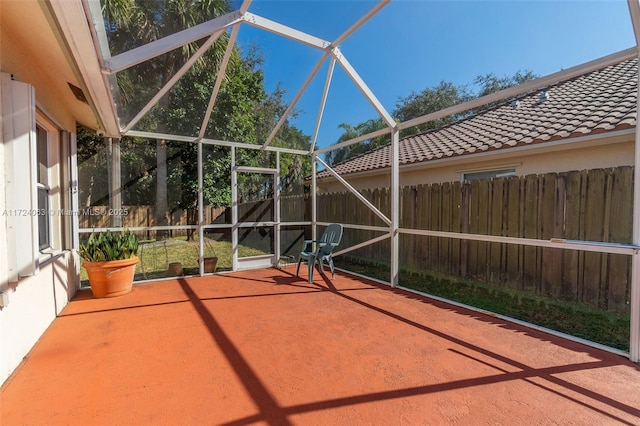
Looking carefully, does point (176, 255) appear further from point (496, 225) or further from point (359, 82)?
point (496, 225)

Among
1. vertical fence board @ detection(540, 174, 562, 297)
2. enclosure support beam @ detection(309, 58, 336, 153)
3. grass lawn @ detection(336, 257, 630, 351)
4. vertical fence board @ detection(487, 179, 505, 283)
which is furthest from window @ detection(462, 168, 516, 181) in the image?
enclosure support beam @ detection(309, 58, 336, 153)

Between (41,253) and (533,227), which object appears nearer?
(41,253)

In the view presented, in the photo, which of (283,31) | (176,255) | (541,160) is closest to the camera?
(283,31)

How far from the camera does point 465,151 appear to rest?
568 cm

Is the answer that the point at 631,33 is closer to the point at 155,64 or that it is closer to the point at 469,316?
the point at 469,316

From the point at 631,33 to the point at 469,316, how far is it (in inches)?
123

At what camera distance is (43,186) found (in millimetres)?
3449

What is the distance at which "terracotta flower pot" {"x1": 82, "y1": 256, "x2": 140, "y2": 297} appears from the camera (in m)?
4.06

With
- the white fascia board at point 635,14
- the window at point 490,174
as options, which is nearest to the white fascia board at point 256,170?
the window at point 490,174

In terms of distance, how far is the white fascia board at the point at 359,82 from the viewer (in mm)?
4055

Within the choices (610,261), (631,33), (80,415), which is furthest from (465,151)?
(80,415)

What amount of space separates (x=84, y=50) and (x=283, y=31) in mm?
2226

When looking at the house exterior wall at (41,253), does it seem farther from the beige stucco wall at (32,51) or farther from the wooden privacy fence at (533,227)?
the wooden privacy fence at (533,227)

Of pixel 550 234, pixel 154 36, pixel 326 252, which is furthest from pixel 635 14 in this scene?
pixel 154 36
